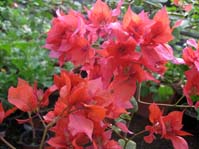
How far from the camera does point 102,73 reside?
0.60 metres

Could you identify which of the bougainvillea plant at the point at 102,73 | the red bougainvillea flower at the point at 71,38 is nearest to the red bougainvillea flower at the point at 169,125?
the bougainvillea plant at the point at 102,73

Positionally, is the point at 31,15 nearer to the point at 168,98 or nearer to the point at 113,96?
the point at 168,98

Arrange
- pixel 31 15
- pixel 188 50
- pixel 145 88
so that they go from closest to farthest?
pixel 188 50, pixel 145 88, pixel 31 15

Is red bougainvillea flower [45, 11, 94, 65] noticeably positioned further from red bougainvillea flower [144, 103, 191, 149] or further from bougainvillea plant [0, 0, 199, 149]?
red bougainvillea flower [144, 103, 191, 149]

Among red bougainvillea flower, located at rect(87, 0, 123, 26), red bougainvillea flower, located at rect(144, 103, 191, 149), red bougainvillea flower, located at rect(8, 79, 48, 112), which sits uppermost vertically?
red bougainvillea flower, located at rect(87, 0, 123, 26)

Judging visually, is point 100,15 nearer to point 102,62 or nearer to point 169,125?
point 102,62

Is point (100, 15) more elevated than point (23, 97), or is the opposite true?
point (100, 15)

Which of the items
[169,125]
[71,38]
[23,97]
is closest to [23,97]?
[23,97]

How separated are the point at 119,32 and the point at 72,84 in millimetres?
105

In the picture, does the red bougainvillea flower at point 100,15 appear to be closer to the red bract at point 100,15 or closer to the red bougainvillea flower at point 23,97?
the red bract at point 100,15

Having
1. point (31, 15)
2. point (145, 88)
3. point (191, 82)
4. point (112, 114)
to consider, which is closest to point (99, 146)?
point (112, 114)

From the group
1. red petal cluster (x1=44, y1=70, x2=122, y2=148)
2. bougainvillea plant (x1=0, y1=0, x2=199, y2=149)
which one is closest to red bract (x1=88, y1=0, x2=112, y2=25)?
bougainvillea plant (x1=0, y1=0, x2=199, y2=149)

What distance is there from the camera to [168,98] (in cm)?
194

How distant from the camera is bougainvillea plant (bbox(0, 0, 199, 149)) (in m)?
0.52
